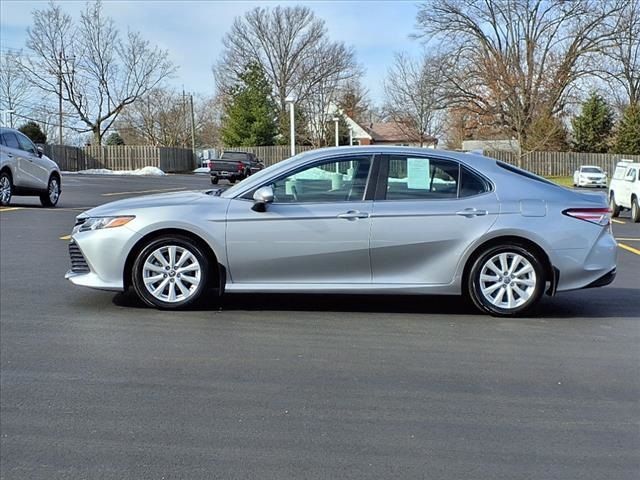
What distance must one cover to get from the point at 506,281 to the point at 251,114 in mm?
57305

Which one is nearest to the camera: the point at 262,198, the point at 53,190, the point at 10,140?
the point at 262,198

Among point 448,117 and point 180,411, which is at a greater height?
point 448,117

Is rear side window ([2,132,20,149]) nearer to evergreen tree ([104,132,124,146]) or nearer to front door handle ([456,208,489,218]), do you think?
front door handle ([456,208,489,218])

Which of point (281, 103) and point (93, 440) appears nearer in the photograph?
point (93, 440)

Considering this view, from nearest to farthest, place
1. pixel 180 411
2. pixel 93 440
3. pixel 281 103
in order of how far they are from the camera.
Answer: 1. pixel 93 440
2. pixel 180 411
3. pixel 281 103

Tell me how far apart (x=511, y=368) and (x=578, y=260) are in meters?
1.86

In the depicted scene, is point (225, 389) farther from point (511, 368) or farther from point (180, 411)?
point (511, 368)

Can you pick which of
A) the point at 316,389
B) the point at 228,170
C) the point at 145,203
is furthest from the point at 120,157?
the point at 316,389

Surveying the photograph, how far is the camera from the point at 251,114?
62.2m

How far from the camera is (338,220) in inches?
253

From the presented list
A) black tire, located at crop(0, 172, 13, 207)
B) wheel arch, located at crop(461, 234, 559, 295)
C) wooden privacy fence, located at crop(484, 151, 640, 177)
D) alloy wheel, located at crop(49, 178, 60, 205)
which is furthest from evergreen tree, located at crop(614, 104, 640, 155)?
wheel arch, located at crop(461, 234, 559, 295)

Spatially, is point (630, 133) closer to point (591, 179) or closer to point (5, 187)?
point (591, 179)

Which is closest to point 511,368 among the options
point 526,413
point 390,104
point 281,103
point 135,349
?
point 526,413

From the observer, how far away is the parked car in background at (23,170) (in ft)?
52.8
